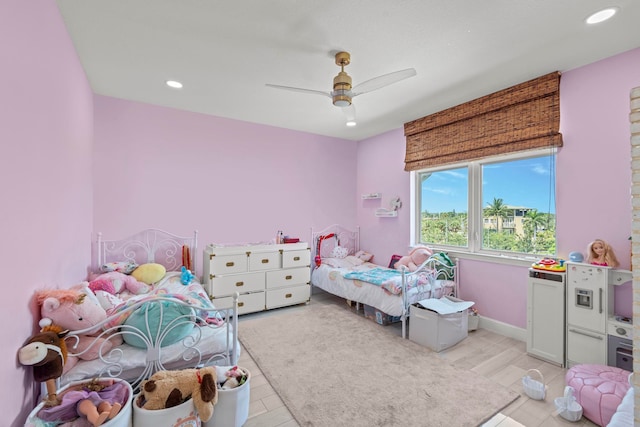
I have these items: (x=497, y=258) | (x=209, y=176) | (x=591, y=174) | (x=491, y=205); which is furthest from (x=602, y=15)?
(x=209, y=176)

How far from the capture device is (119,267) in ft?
10.3

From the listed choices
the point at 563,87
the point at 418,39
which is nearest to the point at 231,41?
the point at 418,39

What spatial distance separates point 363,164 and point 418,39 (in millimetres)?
3034

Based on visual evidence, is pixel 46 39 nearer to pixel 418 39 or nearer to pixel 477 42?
pixel 418 39

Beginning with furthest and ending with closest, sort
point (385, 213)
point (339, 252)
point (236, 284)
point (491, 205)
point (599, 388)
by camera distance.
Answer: point (339, 252) < point (385, 213) < point (236, 284) < point (491, 205) < point (599, 388)

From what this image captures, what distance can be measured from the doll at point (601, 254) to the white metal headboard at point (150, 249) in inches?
166

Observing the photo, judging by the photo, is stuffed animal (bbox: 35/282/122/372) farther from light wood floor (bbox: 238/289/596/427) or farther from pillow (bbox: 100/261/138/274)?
pillow (bbox: 100/261/138/274)

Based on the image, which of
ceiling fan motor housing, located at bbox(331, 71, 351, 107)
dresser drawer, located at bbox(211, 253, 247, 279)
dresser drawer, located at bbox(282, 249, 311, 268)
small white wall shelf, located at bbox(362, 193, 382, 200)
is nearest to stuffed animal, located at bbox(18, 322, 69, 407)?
dresser drawer, located at bbox(211, 253, 247, 279)

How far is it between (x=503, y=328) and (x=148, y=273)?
4009 millimetres

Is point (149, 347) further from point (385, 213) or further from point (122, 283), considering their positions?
point (385, 213)

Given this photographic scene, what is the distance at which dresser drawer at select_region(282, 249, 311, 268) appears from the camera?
4.00 metres

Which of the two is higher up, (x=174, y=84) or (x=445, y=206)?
(x=174, y=84)

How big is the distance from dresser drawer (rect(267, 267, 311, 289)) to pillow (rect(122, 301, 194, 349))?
79.1 inches

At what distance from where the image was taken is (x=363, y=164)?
203 inches
